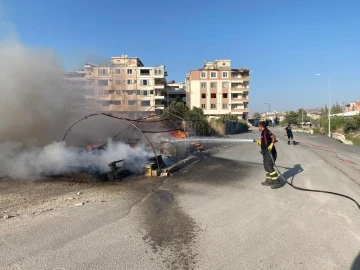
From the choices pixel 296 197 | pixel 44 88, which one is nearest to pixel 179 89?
pixel 44 88

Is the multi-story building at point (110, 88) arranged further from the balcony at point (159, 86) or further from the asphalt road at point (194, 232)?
the balcony at point (159, 86)

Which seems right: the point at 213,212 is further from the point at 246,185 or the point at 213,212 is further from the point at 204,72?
the point at 204,72

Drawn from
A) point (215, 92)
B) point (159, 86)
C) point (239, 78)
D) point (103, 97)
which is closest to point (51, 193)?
point (103, 97)

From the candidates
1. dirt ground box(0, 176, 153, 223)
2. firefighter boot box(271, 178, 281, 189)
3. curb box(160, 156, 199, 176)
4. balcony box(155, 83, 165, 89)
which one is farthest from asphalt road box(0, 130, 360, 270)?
balcony box(155, 83, 165, 89)

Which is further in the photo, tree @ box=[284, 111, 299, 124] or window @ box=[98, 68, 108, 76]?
tree @ box=[284, 111, 299, 124]

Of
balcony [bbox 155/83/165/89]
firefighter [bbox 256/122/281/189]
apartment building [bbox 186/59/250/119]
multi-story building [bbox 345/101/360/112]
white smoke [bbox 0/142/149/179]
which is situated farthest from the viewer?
multi-story building [bbox 345/101/360/112]

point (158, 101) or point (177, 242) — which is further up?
point (158, 101)

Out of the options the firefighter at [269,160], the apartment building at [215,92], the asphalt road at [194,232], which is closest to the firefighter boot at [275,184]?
the firefighter at [269,160]

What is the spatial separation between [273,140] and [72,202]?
4874 mm

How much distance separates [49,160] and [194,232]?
5842 millimetres

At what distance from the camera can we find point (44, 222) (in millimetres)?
4742

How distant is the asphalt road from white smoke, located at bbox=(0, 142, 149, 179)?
248 cm

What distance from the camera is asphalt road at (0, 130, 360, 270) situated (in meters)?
3.50

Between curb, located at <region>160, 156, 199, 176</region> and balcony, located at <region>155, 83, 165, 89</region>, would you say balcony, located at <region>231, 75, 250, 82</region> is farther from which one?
curb, located at <region>160, 156, 199, 176</region>
